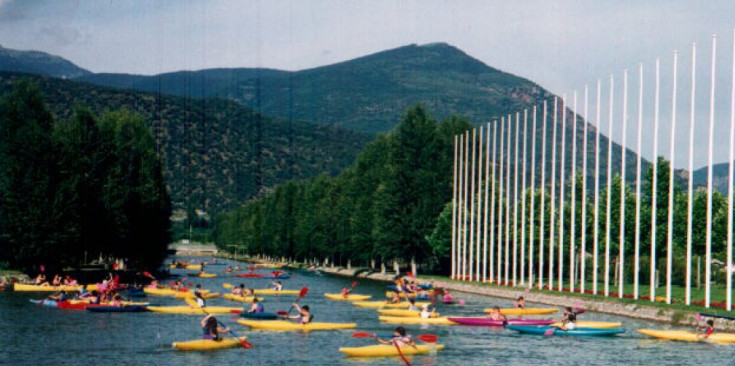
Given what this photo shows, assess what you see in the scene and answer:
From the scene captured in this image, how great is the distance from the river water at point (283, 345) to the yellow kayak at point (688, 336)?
342mm

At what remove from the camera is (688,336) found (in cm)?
5366

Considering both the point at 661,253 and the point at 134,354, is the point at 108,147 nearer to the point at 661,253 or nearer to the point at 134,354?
the point at 661,253

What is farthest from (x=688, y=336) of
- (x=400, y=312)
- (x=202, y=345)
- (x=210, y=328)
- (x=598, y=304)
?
(x=202, y=345)

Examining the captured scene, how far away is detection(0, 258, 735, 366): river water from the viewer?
46.6 metres

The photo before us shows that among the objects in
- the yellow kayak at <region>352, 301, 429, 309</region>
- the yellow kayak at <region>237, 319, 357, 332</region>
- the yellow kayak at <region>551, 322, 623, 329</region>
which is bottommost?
the yellow kayak at <region>352, 301, 429, 309</region>

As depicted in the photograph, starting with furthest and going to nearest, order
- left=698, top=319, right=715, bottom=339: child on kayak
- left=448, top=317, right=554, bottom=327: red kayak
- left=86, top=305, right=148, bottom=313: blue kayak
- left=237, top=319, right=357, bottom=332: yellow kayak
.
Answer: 1. left=86, top=305, right=148, bottom=313: blue kayak
2. left=448, top=317, right=554, bottom=327: red kayak
3. left=237, top=319, right=357, bottom=332: yellow kayak
4. left=698, top=319, right=715, bottom=339: child on kayak

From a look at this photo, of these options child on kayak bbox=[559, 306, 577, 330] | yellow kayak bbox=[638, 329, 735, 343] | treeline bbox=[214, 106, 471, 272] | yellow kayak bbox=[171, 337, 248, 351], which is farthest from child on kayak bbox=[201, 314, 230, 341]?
treeline bbox=[214, 106, 471, 272]

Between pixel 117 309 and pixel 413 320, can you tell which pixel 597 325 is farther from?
pixel 117 309

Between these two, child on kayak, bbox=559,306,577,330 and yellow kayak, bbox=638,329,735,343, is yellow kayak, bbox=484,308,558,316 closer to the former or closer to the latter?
child on kayak, bbox=559,306,577,330

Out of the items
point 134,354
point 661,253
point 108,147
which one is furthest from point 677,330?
point 108,147

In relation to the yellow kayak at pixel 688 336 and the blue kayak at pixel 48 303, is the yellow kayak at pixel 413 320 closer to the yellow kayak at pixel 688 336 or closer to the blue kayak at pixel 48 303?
the yellow kayak at pixel 688 336

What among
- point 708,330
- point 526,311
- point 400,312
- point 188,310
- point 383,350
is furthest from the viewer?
point 526,311

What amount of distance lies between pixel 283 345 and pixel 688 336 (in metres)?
20.9

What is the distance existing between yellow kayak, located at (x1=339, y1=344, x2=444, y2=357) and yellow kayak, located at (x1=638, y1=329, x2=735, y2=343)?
13.2 metres
